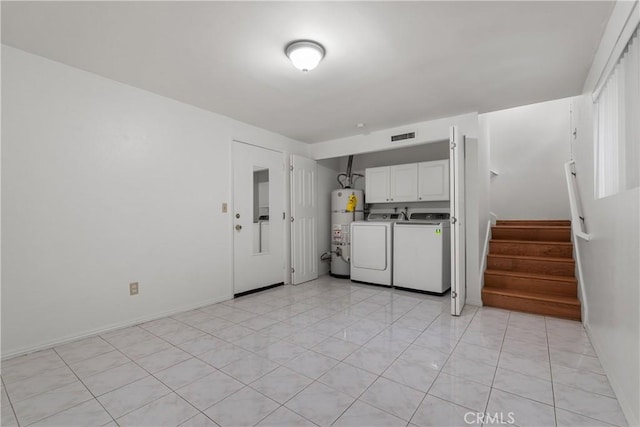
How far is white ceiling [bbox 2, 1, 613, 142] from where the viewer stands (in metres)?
1.83

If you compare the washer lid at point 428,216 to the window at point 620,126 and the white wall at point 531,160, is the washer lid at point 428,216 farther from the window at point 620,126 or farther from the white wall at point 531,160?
the window at point 620,126

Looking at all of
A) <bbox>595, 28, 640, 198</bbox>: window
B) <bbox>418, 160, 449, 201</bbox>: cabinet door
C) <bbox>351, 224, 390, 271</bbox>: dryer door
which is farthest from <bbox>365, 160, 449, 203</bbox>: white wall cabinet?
<bbox>595, 28, 640, 198</bbox>: window

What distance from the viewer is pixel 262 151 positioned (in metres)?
4.25

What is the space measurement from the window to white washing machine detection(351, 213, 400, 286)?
2.45 meters

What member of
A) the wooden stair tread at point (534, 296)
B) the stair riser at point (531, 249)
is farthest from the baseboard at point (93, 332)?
the stair riser at point (531, 249)

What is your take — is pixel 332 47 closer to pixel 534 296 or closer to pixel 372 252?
pixel 372 252

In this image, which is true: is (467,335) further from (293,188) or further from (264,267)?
(293,188)

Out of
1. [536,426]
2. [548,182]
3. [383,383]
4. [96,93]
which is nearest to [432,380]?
[383,383]

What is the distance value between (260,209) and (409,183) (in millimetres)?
2316

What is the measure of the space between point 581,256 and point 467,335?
1633 mm

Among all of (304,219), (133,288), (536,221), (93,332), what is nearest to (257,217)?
(304,219)

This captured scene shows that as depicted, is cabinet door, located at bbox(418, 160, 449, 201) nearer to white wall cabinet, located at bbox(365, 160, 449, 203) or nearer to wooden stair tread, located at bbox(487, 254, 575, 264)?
white wall cabinet, located at bbox(365, 160, 449, 203)

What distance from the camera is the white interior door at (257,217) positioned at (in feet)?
12.8

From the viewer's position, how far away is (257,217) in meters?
4.15
